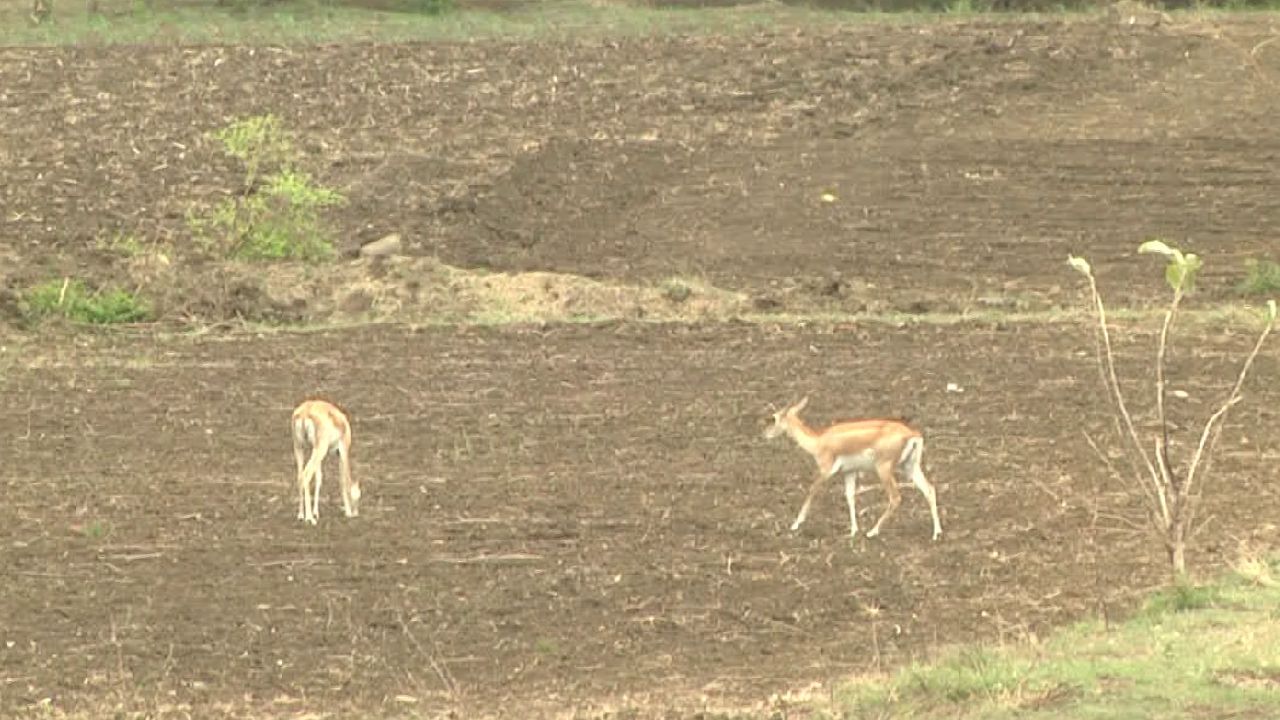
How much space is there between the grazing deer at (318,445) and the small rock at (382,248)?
407 inches

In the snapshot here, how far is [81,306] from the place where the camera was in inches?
878

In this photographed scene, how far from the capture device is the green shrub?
874 inches

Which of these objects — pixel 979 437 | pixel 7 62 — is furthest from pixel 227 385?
pixel 7 62

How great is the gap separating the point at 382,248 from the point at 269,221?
42.8 inches

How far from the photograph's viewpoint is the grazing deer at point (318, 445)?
549 inches

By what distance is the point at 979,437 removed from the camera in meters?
16.9

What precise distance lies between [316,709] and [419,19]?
29931 millimetres

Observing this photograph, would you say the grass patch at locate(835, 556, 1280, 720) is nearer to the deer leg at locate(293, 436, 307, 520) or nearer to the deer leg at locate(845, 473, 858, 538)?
the deer leg at locate(845, 473, 858, 538)

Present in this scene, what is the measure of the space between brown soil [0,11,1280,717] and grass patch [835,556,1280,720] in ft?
2.21

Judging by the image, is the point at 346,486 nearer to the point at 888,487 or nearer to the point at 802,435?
the point at 802,435

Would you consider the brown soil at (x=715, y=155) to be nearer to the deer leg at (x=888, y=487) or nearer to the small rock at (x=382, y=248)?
the small rock at (x=382, y=248)

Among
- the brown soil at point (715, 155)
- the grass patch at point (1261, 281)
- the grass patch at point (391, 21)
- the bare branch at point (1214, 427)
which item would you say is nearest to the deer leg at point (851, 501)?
the bare branch at point (1214, 427)

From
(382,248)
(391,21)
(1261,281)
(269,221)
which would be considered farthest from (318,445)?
(391,21)

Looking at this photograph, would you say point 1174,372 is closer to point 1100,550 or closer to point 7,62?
point 1100,550
